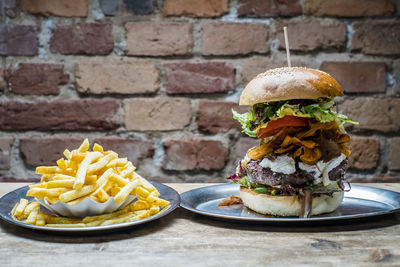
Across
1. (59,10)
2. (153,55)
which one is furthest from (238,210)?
(59,10)

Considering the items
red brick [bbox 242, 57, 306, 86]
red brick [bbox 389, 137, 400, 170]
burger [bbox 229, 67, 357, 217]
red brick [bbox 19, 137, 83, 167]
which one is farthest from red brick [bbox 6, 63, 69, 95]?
red brick [bbox 389, 137, 400, 170]

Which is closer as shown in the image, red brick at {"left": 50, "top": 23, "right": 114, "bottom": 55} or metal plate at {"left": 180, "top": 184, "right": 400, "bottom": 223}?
metal plate at {"left": 180, "top": 184, "right": 400, "bottom": 223}

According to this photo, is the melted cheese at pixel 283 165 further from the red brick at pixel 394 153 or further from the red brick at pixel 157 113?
the red brick at pixel 394 153

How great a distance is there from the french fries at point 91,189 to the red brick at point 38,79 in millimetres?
862

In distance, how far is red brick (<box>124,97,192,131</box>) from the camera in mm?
1854

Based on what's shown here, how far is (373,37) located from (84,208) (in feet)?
5.04

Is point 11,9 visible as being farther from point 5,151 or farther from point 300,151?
point 300,151

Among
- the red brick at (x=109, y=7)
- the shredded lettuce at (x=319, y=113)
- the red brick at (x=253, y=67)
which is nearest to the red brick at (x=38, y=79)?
the red brick at (x=109, y=7)

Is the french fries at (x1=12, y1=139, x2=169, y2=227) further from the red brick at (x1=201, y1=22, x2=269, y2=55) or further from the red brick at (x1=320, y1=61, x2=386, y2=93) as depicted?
the red brick at (x1=320, y1=61, x2=386, y2=93)

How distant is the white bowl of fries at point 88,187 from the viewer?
0.96 metres

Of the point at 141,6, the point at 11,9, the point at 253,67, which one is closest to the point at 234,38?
the point at 253,67

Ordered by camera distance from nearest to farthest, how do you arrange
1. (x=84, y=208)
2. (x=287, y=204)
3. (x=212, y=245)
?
(x=212, y=245) → (x=84, y=208) → (x=287, y=204)

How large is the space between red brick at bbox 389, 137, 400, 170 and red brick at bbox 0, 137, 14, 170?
176 cm

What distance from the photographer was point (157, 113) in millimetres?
1864
